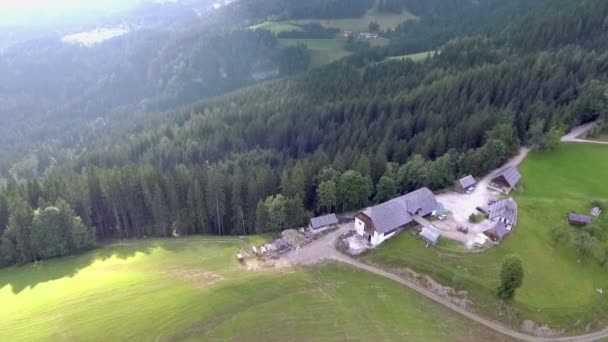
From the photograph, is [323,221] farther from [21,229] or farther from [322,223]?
[21,229]

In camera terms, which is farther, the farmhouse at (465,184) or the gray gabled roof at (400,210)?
the farmhouse at (465,184)

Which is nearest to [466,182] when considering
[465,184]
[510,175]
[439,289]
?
[465,184]

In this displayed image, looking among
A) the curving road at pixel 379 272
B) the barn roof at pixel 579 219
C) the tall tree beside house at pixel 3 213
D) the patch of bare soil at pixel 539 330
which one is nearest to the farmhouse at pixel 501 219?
the barn roof at pixel 579 219

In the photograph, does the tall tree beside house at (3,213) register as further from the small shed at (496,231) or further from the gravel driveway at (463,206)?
the small shed at (496,231)

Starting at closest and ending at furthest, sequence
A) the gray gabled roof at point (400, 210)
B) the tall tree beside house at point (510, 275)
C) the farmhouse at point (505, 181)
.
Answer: the tall tree beside house at point (510, 275), the gray gabled roof at point (400, 210), the farmhouse at point (505, 181)

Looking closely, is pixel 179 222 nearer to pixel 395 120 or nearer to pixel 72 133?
pixel 395 120

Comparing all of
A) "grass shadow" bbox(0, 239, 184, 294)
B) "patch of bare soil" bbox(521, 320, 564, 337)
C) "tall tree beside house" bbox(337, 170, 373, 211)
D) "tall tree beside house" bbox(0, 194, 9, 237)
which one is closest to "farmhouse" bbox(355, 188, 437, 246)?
"tall tree beside house" bbox(337, 170, 373, 211)

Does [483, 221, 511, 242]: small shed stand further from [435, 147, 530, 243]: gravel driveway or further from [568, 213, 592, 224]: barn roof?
[568, 213, 592, 224]: barn roof
